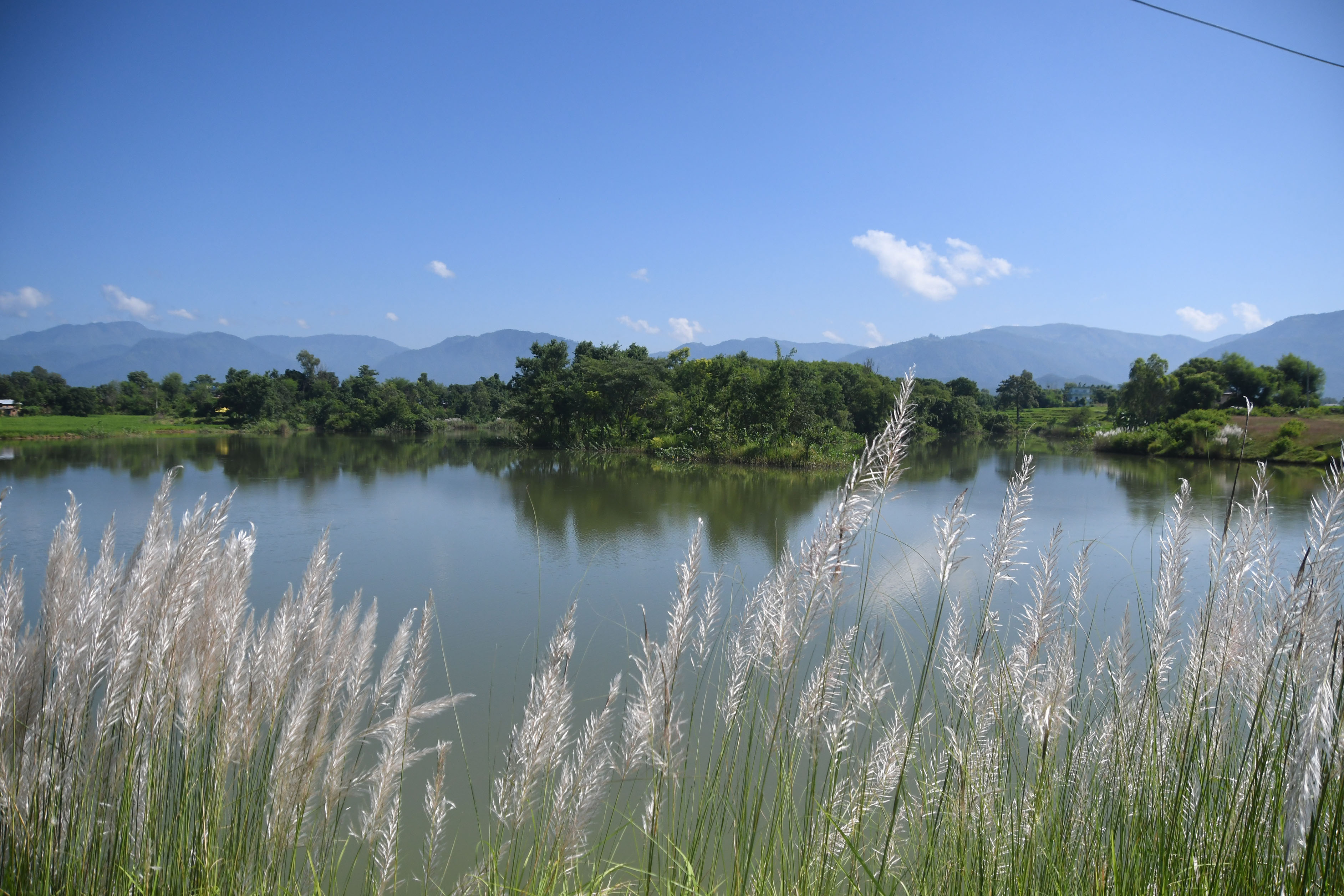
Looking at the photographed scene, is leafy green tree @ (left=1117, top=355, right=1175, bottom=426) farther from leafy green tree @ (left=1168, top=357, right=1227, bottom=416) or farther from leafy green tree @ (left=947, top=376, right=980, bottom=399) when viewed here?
leafy green tree @ (left=947, top=376, right=980, bottom=399)

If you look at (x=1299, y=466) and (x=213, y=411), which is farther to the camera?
(x=213, y=411)

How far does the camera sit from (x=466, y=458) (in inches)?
973

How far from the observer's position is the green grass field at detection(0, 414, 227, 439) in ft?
89.0

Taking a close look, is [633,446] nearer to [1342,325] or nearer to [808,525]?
[808,525]

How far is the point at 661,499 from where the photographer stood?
14.2m

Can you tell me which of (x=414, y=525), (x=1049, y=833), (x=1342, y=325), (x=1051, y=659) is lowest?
(x=414, y=525)

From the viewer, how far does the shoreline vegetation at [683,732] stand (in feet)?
3.73

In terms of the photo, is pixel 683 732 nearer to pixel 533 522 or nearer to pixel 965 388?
pixel 533 522

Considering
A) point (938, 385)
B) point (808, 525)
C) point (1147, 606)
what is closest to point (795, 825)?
point (1147, 606)

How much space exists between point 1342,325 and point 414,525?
23428 centimetres

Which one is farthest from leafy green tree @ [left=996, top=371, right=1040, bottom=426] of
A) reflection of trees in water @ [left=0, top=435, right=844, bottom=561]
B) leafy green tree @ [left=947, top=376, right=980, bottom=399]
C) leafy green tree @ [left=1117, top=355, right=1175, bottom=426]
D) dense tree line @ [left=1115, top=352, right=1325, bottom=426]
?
reflection of trees in water @ [left=0, top=435, right=844, bottom=561]

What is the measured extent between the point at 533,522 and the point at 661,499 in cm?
300

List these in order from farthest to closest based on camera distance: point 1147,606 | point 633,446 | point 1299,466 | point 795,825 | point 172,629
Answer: point 633,446, point 1299,466, point 1147,606, point 795,825, point 172,629

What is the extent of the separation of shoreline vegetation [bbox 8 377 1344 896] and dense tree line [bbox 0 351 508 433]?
31.9 metres
